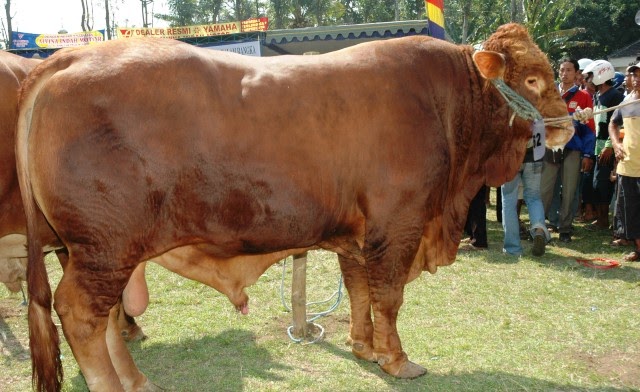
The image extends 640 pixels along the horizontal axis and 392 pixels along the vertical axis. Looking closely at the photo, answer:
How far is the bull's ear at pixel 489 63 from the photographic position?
4.05m

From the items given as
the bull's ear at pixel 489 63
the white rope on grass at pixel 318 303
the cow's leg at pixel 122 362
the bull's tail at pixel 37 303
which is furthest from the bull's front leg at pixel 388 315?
the bull's tail at pixel 37 303

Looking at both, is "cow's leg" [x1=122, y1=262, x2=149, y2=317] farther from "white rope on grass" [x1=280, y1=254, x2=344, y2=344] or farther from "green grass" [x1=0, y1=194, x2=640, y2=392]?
"white rope on grass" [x1=280, y1=254, x2=344, y2=344]

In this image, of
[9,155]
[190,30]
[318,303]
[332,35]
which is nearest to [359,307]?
[318,303]

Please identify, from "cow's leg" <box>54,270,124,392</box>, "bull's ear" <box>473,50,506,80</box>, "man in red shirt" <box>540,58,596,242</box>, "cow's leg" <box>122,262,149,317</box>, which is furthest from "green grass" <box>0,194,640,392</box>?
"bull's ear" <box>473,50,506,80</box>

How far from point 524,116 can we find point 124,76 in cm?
251

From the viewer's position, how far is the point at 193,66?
342cm

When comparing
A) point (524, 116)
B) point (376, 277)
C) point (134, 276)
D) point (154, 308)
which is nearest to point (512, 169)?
point (524, 116)

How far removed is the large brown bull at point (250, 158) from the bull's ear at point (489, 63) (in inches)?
0.5

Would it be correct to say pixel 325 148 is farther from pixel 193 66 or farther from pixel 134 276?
pixel 134 276

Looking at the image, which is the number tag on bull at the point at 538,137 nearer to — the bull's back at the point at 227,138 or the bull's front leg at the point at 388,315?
the bull's back at the point at 227,138

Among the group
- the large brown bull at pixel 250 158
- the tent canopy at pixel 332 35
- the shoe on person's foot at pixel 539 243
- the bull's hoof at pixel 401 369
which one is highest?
the tent canopy at pixel 332 35

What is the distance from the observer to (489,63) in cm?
409

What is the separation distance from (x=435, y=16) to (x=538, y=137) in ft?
13.3

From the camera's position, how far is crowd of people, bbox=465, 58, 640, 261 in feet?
24.3
